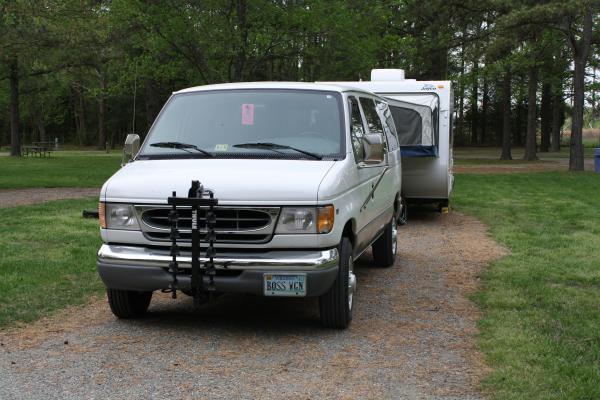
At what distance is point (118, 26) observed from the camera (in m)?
21.1

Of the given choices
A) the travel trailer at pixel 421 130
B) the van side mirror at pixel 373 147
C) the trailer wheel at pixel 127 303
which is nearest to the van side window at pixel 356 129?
the van side mirror at pixel 373 147

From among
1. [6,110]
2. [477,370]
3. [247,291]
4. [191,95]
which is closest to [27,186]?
[191,95]

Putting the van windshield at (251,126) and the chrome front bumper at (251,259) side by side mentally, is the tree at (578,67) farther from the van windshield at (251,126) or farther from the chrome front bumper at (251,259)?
the chrome front bumper at (251,259)

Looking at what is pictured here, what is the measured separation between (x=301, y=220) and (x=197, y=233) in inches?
30.3

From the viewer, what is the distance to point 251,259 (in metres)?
5.18

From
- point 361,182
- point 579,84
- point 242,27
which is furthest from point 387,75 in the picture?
point 579,84

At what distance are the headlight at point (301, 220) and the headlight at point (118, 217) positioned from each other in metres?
1.15

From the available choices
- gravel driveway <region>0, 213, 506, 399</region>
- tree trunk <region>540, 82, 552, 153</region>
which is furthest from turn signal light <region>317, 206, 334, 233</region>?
tree trunk <region>540, 82, 552, 153</region>

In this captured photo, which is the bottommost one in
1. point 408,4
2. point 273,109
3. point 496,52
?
point 273,109

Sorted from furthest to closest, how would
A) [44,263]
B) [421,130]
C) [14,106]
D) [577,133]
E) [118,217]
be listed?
[14,106] < [577,133] < [421,130] < [44,263] < [118,217]

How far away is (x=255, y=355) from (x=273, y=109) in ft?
7.54

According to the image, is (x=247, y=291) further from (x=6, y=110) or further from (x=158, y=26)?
(x=6, y=110)

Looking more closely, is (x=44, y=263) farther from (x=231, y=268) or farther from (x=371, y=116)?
(x=371, y=116)

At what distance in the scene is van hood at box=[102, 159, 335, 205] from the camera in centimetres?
515
